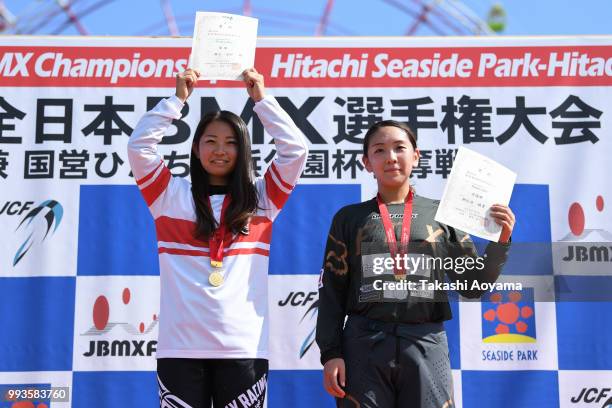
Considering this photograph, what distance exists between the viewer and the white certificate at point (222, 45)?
8.11 ft

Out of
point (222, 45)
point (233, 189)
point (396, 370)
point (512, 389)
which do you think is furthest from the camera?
point (512, 389)

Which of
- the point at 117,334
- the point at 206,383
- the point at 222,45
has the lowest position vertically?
the point at 206,383

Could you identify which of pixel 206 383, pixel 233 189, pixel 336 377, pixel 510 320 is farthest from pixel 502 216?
pixel 510 320

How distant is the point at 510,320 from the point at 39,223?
2352mm

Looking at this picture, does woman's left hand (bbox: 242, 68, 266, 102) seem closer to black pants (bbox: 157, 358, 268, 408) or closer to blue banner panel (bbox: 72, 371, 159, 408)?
black pants (bbox: 157, 358, 268, 408)

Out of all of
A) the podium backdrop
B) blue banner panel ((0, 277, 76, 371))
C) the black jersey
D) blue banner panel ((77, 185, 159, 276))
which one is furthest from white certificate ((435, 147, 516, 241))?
blue banner panel ((0, 277, 76, 371))

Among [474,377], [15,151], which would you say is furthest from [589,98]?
[15,151]

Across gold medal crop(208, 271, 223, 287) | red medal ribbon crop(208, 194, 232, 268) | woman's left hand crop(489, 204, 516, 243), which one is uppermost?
woman's left hand crop(489, 204, 516, 243)

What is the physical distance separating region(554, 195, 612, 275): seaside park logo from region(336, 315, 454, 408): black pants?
1412mm

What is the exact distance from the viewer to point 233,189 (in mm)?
2334

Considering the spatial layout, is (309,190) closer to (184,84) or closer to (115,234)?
(115,234)

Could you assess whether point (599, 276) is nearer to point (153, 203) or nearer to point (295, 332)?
point (295, 332)

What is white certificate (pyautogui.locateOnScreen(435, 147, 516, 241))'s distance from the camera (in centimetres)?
212

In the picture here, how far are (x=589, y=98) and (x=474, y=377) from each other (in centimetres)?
151
